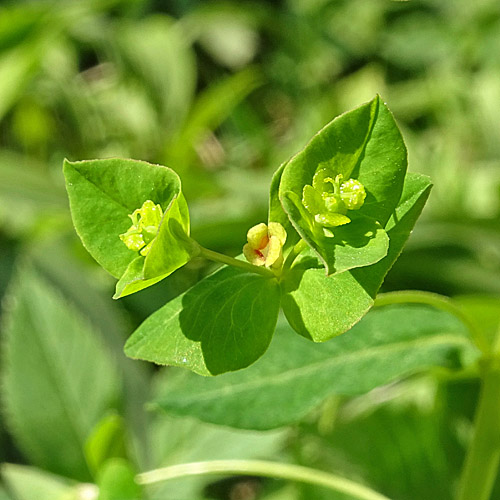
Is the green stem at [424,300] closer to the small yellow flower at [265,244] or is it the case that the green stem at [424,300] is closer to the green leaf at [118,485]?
the small yellow flower at [265,244]

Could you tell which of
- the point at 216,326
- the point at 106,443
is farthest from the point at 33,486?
the point at 216,326

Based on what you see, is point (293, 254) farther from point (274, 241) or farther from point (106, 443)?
point (106, 443)

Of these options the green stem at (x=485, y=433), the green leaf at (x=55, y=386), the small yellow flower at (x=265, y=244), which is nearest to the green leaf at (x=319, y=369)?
the green stem at (x=485, y=433)

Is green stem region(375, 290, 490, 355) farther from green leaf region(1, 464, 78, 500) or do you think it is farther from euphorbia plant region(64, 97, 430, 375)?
green leaf region(1, 464, 78, 500)

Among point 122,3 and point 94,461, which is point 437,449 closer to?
point 94,461

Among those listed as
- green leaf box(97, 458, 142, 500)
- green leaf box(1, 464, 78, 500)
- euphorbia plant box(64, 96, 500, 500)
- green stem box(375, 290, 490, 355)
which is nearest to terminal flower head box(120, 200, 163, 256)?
euphorbia plant box(64, 96, 500, 500)

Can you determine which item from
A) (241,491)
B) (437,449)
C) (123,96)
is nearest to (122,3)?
(123,96)
